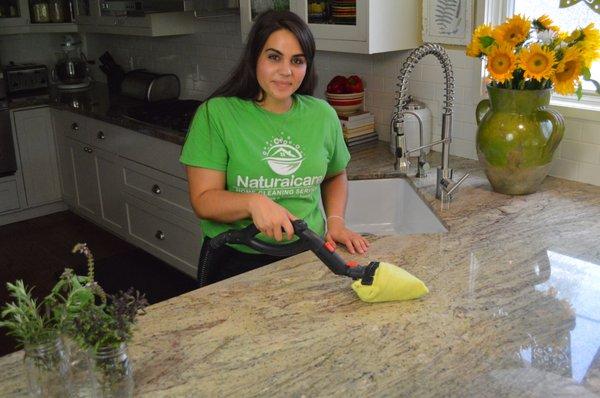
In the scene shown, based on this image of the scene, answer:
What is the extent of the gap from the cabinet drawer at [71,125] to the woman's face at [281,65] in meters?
2.66

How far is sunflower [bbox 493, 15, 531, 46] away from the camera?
6.79 ft

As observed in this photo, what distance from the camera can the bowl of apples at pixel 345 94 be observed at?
3.07m

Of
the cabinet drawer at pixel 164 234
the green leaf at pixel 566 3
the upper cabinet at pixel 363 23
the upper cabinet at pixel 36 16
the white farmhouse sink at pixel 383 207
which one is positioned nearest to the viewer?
the green leaf at pixel 566 3

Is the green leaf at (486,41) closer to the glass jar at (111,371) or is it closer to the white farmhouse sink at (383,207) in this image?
the white farmhouse sink at (383,207)

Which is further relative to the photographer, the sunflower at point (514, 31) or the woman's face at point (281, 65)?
the sunflower at point (514, 31)

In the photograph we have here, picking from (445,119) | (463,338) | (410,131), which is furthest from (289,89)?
(410,131)

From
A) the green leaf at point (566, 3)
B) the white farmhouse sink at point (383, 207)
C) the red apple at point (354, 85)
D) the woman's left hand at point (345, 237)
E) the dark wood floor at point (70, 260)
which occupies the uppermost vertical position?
the green leaf at point (566, 3)

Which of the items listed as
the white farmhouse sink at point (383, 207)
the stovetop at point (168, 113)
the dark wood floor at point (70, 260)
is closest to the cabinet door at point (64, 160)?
the dark wood floor at point (70, 260)

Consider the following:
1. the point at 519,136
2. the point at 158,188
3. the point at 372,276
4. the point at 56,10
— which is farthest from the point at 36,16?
the point at 372,276

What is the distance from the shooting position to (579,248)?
181cm

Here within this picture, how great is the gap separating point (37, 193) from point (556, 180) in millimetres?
3630

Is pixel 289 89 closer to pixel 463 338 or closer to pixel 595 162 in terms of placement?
pixel 463 338

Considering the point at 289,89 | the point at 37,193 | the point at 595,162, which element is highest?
the point at 289,89

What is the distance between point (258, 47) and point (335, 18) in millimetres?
1016
